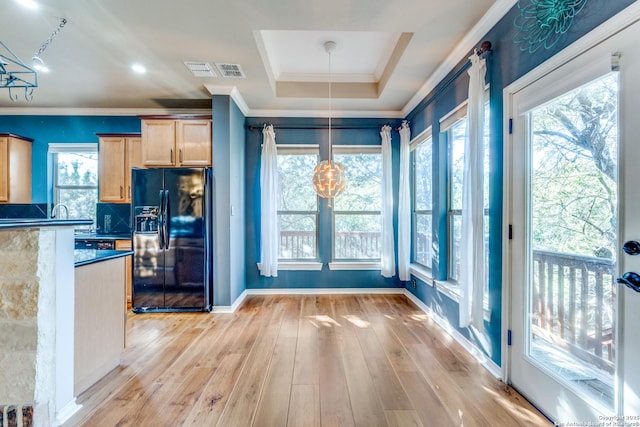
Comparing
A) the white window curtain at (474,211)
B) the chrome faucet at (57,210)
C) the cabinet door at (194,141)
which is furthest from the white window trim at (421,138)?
the chrome faucet at (57,210)

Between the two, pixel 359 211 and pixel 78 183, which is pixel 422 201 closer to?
pixel 359 211

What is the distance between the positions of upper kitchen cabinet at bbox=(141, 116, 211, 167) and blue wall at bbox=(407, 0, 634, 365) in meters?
2.85

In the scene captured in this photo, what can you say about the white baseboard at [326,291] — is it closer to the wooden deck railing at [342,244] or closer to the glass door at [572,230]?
the wooden deck railing at [342,244]

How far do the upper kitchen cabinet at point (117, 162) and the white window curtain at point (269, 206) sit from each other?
175cm

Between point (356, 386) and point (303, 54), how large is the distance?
129 inches

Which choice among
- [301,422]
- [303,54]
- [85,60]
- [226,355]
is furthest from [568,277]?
[85,60]

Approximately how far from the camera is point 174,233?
3.36m

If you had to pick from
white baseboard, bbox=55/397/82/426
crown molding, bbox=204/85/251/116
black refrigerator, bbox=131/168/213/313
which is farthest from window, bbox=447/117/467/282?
white baseboard, bbox=55/397/82/426

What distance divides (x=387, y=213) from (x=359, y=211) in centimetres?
46

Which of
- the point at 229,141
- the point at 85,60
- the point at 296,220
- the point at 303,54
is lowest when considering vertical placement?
the point at 296,220

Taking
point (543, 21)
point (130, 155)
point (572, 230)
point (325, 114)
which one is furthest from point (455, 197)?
point (130, 155)

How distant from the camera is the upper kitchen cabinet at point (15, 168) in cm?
378

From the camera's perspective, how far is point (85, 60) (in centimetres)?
283

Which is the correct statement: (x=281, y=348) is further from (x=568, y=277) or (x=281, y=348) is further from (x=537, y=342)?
(x=568, y=277)
